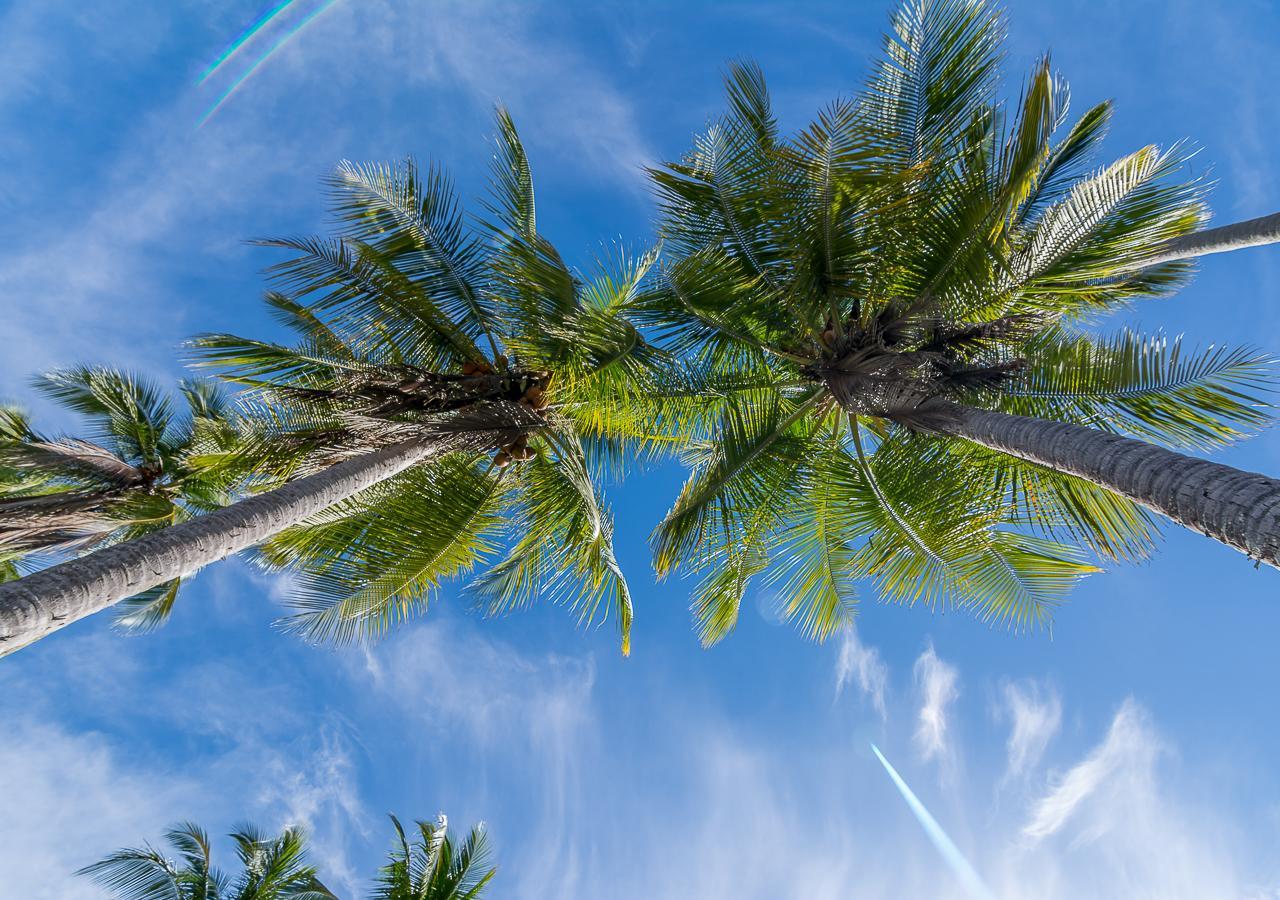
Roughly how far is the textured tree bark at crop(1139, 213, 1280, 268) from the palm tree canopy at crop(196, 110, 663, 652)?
6236 millimetres

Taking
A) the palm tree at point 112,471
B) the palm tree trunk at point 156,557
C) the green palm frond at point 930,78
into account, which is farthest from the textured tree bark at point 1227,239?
the palm tree at point 112,471

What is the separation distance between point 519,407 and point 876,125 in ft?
14.5

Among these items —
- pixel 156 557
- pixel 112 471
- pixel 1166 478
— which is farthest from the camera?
pixel 112 471

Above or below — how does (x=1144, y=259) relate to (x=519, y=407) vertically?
below

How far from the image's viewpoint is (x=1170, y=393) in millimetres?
5332

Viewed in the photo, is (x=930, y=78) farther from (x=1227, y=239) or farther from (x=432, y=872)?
(x=432, y=872)

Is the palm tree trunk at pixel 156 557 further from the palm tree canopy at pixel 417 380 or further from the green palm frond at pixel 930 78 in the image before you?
the green palm frond at pixel 930 78

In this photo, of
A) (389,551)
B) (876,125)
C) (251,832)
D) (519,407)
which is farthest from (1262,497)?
(251,832)

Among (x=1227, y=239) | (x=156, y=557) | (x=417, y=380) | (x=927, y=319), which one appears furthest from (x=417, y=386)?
(x=1227, y=239)

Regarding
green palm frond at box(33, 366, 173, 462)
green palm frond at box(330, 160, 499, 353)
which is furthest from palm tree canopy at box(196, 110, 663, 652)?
green palm frond at box(33, 366, 173, 462)

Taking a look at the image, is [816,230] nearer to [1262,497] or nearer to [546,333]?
[546,333]

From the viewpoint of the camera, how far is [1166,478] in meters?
3.77

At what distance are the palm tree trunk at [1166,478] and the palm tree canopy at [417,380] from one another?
3.36 metres

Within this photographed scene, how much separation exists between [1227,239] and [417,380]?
29.9 feet
